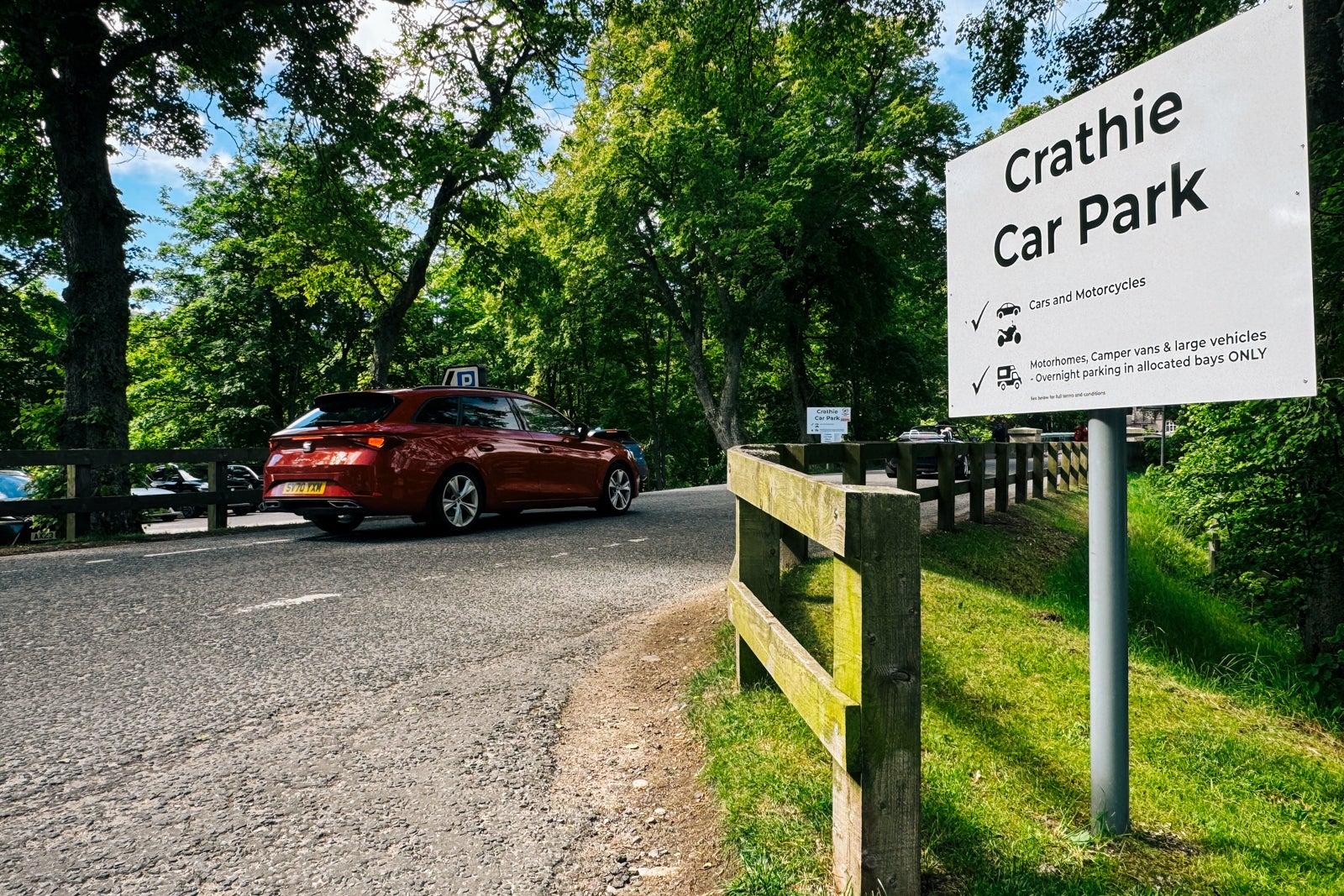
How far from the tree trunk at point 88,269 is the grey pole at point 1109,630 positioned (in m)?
11.8

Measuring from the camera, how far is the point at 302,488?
8.66 metres

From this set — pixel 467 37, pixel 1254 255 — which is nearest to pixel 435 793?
pixel 1254 255

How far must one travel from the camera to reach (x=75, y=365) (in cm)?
1085

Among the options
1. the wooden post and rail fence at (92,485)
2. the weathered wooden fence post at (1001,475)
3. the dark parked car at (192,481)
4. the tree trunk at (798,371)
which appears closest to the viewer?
the wooden post and rail fence at (92,485)

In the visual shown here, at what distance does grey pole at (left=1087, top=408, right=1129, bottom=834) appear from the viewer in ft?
8.32

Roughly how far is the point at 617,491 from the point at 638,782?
8.82 metres

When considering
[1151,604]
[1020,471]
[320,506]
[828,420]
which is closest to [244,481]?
[828,420]

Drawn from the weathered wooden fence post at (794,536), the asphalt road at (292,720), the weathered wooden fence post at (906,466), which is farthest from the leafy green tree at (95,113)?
the weathered wooden fence post at (906,466)

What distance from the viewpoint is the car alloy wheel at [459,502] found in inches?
361

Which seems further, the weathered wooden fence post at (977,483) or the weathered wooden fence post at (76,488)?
the weathered wooden fence post at (76,488)

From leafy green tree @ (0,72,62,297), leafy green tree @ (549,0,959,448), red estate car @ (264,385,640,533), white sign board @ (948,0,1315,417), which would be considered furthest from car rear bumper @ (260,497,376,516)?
leafy green tree @ (549,0,959,448)

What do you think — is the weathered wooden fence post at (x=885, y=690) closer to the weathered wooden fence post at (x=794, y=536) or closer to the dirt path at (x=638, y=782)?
the dirt path at (x=638, y=782)

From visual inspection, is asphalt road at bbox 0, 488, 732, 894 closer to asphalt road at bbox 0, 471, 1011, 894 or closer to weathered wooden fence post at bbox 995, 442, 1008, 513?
asphalt road at bbox 0, 471, 1011, 894

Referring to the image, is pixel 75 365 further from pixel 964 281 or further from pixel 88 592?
pixel 964 281
